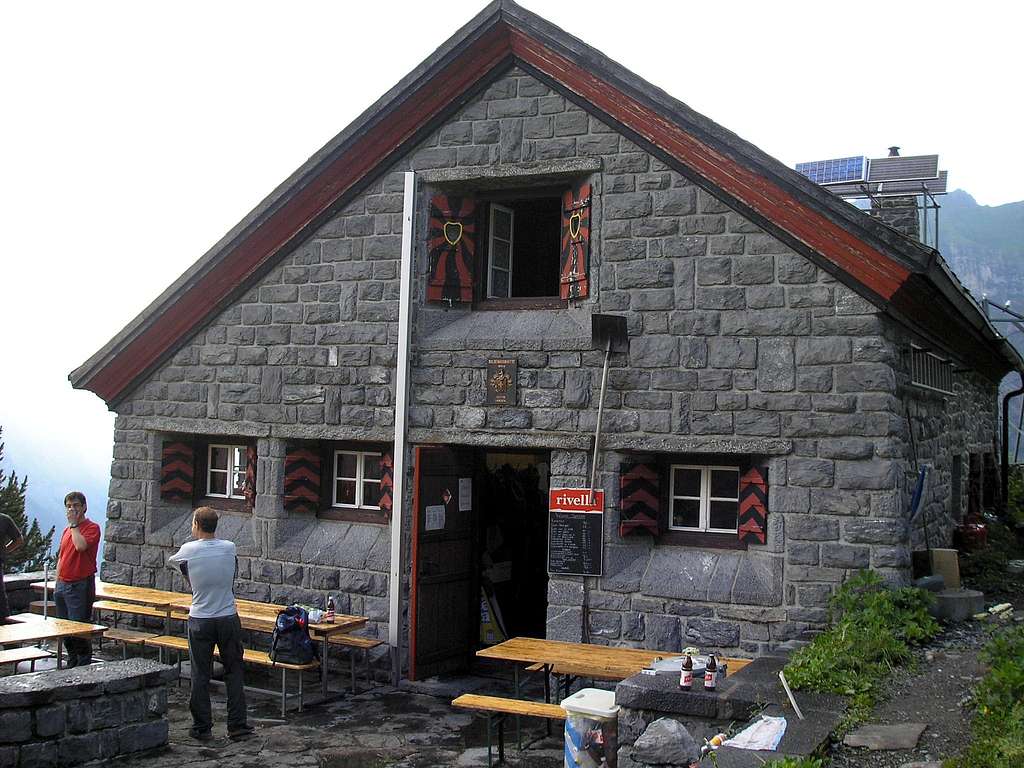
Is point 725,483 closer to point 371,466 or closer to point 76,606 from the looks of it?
point 371,466

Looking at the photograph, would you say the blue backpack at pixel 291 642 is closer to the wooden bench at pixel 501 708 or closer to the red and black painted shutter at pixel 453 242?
the wooden bench at pixel 501 708

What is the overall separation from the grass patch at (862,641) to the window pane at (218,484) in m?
6.98

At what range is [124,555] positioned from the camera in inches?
486

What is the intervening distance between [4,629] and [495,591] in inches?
199

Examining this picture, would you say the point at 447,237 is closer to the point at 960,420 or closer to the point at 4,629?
the point at 4,629

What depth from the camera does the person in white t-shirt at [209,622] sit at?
324 inches

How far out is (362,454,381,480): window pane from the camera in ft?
36.9

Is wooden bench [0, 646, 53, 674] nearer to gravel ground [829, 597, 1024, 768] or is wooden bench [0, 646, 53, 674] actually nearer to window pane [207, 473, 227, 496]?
window pane [207, 473, 227, 496]

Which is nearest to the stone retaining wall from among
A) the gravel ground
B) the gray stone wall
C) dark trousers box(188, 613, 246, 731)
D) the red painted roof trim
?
dark trousers box(188, 613, 246, 731)

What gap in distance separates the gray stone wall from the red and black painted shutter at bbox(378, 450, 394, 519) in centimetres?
29

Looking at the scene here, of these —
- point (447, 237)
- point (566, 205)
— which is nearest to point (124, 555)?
point (447, 237)

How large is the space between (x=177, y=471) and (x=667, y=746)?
7.97 meters

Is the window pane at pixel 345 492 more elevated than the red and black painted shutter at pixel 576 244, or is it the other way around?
the red and black painted shutter at pixel 576 244

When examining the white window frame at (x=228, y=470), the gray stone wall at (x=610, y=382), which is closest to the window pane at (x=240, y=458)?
the white window frame at (x=228, y=470)
